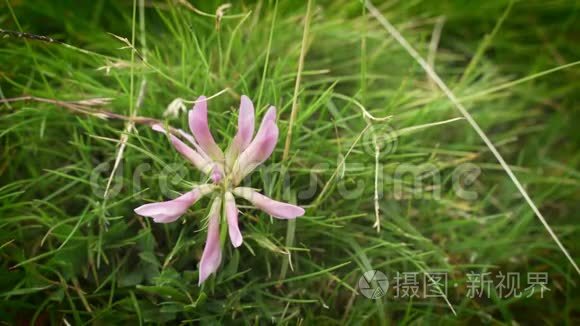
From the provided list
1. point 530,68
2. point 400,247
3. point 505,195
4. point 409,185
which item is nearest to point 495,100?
point 530,68

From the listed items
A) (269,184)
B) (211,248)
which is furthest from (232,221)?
(269,184)

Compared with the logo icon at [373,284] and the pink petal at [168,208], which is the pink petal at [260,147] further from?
the logo icon at [373,284]

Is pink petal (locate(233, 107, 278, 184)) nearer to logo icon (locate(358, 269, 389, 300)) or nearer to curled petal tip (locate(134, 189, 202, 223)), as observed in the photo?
curled petal tip (locate(134, 189, 202, 223))

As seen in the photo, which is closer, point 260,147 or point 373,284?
point 260,147

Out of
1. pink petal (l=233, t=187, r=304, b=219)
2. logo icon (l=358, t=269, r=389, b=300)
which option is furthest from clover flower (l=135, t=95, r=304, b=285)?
logo icon (l=358, t=269, r=389, b=300)

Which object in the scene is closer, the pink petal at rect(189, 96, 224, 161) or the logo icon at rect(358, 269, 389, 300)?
the pink petal at rect(189, 96, 224, 161)

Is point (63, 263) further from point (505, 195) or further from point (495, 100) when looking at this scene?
point (495, 100)

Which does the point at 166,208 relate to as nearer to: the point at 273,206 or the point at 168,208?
the point at 168,208
